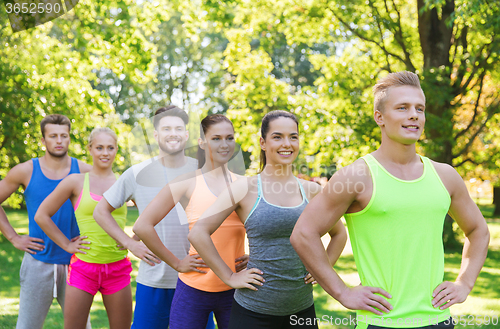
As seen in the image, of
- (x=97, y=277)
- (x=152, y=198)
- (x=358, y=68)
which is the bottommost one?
(x=97, y=277)

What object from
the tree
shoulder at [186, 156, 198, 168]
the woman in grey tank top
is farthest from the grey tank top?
the tree

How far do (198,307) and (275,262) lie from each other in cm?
69

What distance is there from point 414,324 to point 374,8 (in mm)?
10704

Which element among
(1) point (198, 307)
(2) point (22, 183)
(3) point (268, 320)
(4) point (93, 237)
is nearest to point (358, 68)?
(2) point (22, 183)

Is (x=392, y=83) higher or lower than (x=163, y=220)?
higher

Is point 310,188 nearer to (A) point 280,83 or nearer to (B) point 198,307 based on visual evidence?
(B) point 198,307

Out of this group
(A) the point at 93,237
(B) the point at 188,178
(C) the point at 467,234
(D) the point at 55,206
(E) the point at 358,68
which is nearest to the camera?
(C) the point at 467,234

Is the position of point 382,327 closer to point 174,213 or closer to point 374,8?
point 174,213

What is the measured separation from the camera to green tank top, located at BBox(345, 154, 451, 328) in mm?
1871

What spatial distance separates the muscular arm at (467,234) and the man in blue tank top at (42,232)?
3224 millimetres

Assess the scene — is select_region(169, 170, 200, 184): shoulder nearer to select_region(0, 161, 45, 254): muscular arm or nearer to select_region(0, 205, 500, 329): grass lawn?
select_region(0, 161, 45, 254): muscular arm

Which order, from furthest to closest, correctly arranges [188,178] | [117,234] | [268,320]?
1. [117,234]
2. [188,178]
3. [268,320]

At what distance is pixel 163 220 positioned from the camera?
330 centimetres

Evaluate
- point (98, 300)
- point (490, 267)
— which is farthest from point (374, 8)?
point (98, 300)
